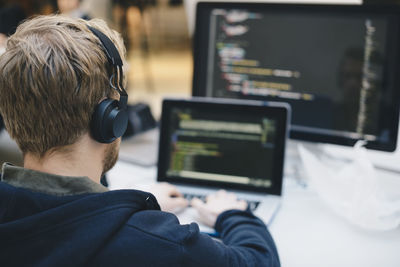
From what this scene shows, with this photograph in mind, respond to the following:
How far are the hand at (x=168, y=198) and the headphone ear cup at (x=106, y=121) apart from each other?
1.11ft

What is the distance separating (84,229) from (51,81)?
21cm

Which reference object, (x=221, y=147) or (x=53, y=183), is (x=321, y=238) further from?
(x=53, y=183)

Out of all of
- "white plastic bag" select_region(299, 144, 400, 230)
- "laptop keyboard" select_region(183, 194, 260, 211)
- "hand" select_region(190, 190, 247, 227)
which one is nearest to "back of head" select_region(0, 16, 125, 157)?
"hand" select_region(190, 190, 247, 227)

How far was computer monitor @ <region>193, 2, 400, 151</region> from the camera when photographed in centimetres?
117

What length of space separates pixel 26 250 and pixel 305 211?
70cm

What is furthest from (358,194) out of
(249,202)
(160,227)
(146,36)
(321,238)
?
(146,36)

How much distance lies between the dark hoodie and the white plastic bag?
435 mm

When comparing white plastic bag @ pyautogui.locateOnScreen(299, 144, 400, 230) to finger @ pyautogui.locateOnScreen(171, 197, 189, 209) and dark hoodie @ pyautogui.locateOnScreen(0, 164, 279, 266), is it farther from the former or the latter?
dark hoodie @ pyautogui.locateOnScreen(0, 164, 279, 266)

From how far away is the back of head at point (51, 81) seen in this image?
633mm

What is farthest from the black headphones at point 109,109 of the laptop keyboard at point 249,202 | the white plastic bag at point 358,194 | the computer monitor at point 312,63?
the computer monitor at point 312,63

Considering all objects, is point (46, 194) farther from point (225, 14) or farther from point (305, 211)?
point (225, 14)

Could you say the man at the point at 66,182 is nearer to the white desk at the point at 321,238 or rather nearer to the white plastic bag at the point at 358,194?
the white desk at the point at 321,238

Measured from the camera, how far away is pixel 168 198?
1.03 meters

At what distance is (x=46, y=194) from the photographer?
0.64 m
